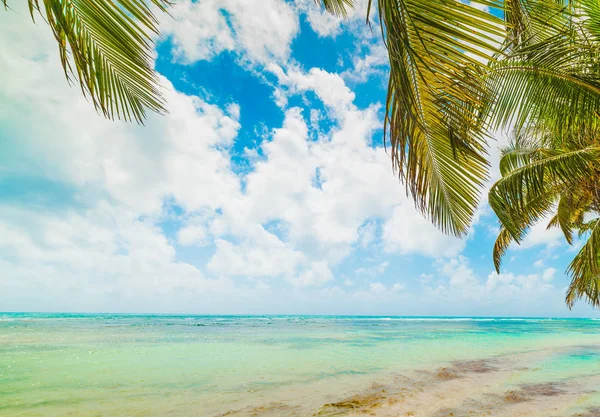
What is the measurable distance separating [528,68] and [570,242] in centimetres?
987

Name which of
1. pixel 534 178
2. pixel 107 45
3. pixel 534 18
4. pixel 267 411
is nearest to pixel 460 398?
pixel 267 411

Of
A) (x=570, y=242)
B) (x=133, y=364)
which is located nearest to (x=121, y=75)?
(x=133, y=364)

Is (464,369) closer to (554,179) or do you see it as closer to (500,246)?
(500,246)

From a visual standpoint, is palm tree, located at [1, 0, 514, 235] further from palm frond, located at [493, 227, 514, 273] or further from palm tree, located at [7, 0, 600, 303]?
palm frond, located at [493, 227, 514, 273]

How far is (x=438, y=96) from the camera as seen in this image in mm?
1891

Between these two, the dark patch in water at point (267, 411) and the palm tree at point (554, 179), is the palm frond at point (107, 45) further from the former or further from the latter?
the dark patch in water at point (267, 411)

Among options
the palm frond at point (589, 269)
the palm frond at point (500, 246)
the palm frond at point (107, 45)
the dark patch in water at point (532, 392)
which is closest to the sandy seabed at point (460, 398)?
the dark patch in water at point (532, 392)

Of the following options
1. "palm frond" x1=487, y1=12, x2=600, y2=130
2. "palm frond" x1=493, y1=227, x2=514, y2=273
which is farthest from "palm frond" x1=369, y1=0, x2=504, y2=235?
"palm frond" x1=493, y1=227, x2=514, y2=273

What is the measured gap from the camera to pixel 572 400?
5.50 m

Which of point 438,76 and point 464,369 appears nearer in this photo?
point 438,76

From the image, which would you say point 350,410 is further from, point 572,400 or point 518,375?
point 518,375

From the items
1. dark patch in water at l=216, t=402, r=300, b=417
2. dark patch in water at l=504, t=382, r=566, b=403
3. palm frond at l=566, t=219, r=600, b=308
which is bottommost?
dark patch in water at l=504, t=382, r=566, b=403

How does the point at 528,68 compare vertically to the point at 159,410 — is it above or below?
above

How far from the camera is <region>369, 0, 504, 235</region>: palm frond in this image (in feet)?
4.91
